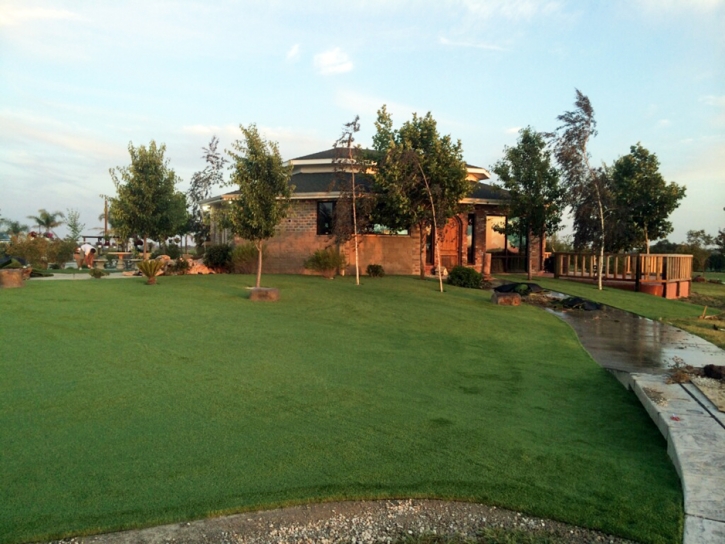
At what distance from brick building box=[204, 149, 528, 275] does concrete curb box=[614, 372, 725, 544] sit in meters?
16.5

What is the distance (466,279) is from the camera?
1992 cm

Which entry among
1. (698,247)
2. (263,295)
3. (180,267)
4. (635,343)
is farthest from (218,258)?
(698,247)

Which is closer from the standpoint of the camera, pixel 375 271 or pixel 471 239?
pixel 375 271

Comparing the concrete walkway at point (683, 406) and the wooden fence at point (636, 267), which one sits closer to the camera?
the concrete walkway at point (683, 406)

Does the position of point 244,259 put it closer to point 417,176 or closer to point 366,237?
point 366,237

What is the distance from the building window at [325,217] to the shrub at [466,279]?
602 centimetres

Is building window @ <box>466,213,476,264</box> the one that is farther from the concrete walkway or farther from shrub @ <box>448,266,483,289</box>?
the concrete walkway

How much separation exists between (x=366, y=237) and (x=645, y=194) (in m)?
13.7

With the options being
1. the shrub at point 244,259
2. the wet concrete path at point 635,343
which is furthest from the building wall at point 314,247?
the wet concrete path at point 635,343

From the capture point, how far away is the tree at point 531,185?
2328cm

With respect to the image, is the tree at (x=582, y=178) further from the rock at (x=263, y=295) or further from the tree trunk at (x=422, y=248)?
the rock at (x=263, y=295)

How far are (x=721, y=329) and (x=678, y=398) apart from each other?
9.34 m

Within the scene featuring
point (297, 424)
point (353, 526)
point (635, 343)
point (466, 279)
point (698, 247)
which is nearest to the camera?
point (353, 526)

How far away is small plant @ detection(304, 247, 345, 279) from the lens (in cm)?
2059
